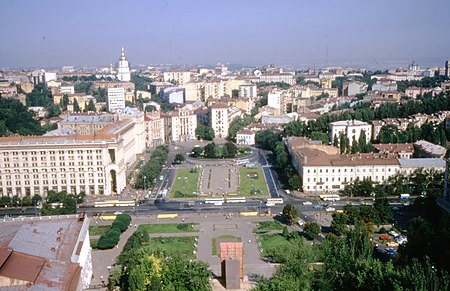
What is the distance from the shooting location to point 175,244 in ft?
66.3

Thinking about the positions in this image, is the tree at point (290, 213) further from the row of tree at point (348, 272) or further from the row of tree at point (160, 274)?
the row of tree at point (160, 274)

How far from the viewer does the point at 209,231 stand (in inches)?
864

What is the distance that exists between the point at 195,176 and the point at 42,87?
52.6m

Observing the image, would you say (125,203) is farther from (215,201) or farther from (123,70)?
(123,70)

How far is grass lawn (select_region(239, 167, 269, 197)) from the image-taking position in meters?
28.1

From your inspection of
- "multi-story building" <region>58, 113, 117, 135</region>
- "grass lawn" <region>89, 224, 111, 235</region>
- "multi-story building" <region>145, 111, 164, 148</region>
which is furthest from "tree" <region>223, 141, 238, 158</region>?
"grass lawn" <region>89, 224, 111, 235</region>

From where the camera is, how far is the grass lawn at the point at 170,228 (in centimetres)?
2208

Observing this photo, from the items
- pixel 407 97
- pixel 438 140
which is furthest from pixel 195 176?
pixel 407 97

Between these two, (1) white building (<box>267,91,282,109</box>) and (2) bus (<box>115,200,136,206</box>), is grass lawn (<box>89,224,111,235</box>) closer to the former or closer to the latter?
(2) bus (<box>115,200,136,206</box>)

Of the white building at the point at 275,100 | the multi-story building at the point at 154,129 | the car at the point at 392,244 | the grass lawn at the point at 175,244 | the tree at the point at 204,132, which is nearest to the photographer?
the grass lawn at the point at 175,244

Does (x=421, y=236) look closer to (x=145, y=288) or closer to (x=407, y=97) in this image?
(x=145, y=288)

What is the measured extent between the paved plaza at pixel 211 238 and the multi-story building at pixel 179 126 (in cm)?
2343

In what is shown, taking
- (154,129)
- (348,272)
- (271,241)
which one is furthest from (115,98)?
(348,272)

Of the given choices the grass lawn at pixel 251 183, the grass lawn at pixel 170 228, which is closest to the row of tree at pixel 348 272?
the grass lawn at pixel 170 228
